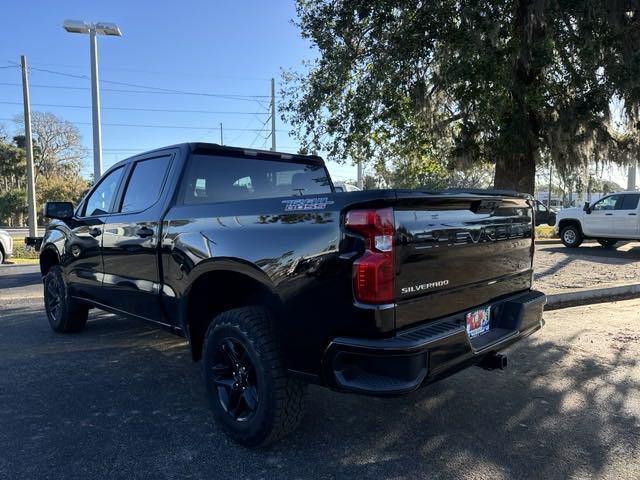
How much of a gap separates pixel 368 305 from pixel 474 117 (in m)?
6.42

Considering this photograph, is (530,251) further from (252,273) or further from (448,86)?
(448,86)

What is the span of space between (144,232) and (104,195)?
1301 millimetres

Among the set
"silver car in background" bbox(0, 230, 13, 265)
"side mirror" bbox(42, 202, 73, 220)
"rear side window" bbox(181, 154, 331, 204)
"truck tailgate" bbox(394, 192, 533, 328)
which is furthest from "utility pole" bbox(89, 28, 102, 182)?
"truck tailgate" bbox(394, 192, 533, 328)

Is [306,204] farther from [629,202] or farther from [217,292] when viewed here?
[629,202]

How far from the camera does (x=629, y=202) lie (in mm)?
13805

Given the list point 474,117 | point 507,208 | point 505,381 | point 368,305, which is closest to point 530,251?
point 507,208

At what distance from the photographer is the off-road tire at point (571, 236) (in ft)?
49.3

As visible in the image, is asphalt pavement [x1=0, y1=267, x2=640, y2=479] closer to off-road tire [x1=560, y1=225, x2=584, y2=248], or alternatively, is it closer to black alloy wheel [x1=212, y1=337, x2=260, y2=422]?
black alloy wheel [x1=212, y1=337, x2=260, y2=422]

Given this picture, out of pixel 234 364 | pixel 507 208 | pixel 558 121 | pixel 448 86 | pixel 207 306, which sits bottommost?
pixel 234 364

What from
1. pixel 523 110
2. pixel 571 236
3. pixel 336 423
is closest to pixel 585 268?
pixel 523 110

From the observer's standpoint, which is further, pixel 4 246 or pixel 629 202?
pixel 629 202

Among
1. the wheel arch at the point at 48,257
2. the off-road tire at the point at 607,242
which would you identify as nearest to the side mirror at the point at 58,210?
the wheel arch at the point at 48,257

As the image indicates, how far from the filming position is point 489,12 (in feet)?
22.0

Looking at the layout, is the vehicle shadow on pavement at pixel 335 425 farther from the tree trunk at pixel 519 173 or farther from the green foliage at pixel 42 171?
the green foliage at pixel 42 171
